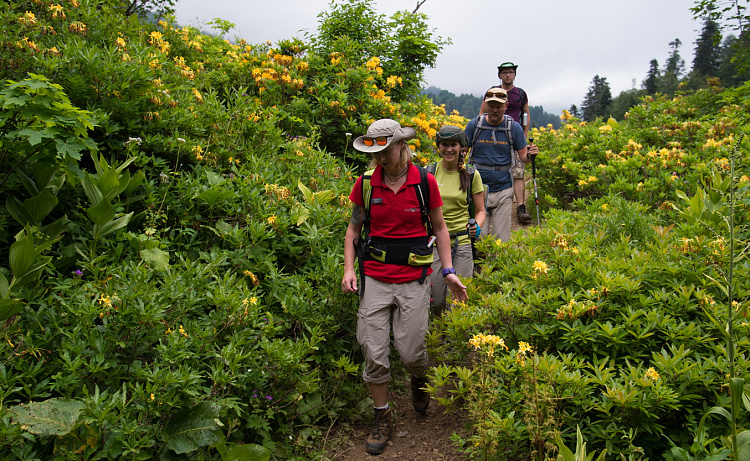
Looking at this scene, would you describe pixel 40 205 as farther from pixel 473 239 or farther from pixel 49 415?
pixel 473 239

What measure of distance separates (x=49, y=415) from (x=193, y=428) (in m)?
0.72

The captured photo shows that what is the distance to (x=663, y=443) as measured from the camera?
2.58 metres

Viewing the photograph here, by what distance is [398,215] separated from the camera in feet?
11.6

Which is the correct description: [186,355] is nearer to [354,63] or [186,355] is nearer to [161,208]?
[161,208]

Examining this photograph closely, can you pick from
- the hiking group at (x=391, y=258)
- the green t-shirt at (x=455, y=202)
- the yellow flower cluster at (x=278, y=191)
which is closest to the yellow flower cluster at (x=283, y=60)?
the yellow flower cluster at (x=278, y=191)

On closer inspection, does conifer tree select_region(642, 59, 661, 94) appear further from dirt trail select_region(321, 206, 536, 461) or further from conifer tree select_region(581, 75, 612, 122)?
dirt trail select_region(321, 206, 536, 461)

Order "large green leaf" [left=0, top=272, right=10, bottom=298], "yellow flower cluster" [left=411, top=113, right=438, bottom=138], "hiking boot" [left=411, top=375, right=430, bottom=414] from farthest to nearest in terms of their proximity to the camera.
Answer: "yellow flower cluster" [left=411, top=113, right=438, bottom=138], "hiking boot" [left=411, top=375, right=430, bottom=414], "large green leaf" [left=0, top=272, right=10, bottom=298]

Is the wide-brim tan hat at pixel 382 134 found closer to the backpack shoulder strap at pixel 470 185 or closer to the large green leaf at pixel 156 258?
the backpack shoulder strap at pixel 470 185

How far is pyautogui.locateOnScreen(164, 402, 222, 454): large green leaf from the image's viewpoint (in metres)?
2.71

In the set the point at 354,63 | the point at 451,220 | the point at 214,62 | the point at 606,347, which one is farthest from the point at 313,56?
the point at 606,347

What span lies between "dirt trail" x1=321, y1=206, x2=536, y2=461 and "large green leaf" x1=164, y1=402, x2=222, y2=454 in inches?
38.0

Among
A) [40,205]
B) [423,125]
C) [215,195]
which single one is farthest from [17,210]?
[423,125]

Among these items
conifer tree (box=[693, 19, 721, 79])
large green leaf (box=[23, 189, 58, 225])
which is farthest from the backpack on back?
conifer tree (box=[693, 19, 721, 79])

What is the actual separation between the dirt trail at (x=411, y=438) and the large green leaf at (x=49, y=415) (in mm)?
1641
